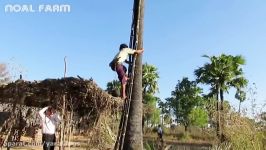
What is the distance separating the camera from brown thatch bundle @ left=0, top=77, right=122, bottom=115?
38.3ft

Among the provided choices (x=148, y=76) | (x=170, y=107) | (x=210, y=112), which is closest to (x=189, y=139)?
(x=148, y=76)

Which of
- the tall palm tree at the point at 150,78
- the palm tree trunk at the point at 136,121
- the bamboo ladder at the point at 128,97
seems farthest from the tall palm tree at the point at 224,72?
the bamboo ladder at the point at 128,97

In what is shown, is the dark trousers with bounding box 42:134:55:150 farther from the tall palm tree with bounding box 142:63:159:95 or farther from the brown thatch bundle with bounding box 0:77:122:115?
the tall palm tree with bounding box 142:63:159:95

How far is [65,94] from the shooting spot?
1202 cm

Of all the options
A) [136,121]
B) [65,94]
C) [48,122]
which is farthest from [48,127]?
[136,121]

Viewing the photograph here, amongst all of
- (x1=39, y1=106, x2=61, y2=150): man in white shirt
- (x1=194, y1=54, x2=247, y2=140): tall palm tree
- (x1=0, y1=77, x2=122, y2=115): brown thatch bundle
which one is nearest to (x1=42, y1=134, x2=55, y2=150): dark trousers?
(x1=39, y1=106, x2=61, y2=150): man in white shirt

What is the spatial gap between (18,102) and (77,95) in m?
2.17

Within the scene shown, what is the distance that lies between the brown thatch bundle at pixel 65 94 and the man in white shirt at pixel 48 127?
A: 922 mm

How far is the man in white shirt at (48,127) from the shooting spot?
35.9 feet

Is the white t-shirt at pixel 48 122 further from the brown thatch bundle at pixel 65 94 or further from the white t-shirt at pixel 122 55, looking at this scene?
the white t-shirt at pixel 122 55

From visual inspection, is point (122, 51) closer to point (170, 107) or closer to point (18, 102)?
point (18, 102)

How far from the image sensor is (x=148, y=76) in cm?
4806

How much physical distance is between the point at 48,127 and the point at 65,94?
1.27m

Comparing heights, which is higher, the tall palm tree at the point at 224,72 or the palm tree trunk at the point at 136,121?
the tall palm tree at the point at 224,72
